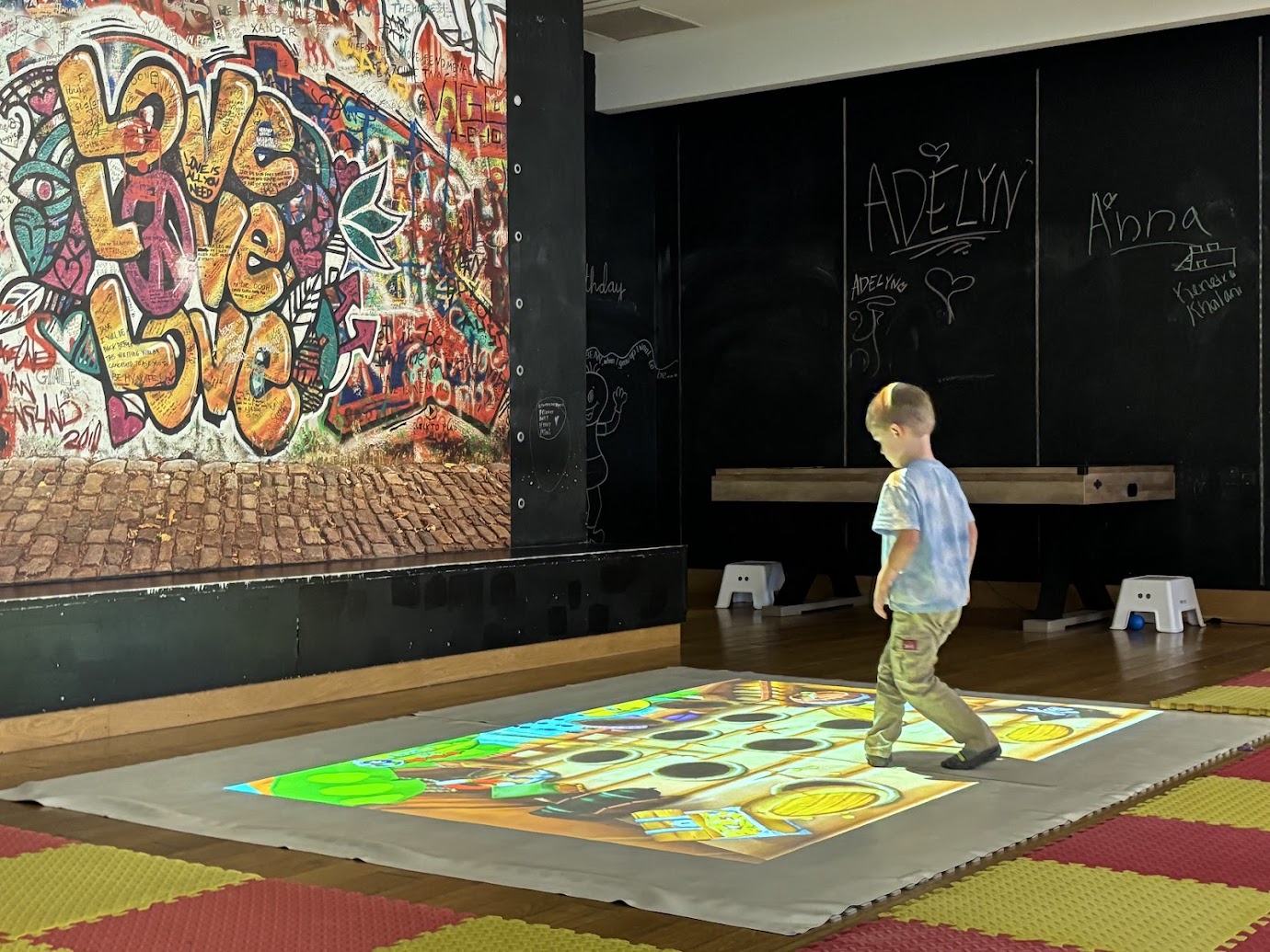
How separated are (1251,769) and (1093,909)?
1.38m

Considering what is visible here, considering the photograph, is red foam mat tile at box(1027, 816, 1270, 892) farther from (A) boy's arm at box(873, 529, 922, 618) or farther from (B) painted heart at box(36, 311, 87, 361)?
(B) painted heart at box(36, 311, 87, 361)

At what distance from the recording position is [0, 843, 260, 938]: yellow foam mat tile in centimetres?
256

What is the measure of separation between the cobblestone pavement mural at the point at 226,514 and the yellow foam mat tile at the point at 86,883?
1.88 meters

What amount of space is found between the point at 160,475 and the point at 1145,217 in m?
5.08

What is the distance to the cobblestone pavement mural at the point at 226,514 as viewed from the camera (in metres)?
4.70

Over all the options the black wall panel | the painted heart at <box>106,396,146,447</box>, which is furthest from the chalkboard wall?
the painted heart at <box>106,396,146,447</box>

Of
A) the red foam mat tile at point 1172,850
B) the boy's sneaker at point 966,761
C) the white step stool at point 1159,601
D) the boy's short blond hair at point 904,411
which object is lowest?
the red foam mat tile at point 1172,850

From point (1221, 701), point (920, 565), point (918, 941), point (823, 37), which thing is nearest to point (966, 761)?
point (920, 565)

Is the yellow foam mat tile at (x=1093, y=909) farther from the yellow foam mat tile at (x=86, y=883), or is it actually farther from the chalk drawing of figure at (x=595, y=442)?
the chalk drawing of figure at (x=595, y=442)

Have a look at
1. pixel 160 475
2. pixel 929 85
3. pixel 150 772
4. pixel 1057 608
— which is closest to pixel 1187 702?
pixel 1057 608

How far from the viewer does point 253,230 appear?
17.7 feet

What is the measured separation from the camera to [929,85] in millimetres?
8367

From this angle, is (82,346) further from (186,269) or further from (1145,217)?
(1145,217)

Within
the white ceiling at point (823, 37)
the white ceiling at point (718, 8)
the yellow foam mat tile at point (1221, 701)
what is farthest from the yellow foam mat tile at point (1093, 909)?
the white ceiling at point (718, 8)
